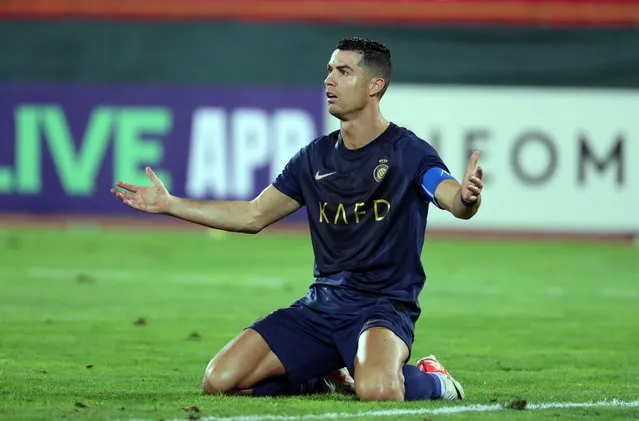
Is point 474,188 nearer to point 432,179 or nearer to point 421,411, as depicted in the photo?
point 432,179

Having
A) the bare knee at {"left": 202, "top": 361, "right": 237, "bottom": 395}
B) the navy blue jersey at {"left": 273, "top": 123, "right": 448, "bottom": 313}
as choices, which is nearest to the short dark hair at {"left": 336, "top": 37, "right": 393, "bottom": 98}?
the navy blue jersey at {"left": 273, "top": 123, "right": 448, "bottom": 313}

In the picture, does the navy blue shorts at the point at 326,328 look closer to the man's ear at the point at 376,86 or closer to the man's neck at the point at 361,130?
the man's neck at the point at 361,130

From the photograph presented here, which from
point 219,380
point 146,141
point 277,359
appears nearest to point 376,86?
point 277,359

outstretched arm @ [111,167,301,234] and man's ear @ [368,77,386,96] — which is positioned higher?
man's ear @ [368,77,386,96]

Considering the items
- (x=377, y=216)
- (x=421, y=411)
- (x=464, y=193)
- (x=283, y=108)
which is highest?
(x=283, y=108)

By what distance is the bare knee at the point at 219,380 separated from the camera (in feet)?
23.5

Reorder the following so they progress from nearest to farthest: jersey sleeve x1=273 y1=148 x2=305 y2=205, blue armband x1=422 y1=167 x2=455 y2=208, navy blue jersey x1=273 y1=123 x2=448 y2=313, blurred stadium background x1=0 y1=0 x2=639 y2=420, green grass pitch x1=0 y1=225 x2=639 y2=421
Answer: green grass pitch x1=0 y1=225 x2=639 y2=421 < blue armband x1=422 y1=167 x2=455 y2=208 < navy blue jersey x1=273 y1=123 x2=448 y2=313 < jersey sleeve x1=273 y1=148 x2=305 y2=205 < blurred stadium background x1=0 y1=0 x2=639 y2=420

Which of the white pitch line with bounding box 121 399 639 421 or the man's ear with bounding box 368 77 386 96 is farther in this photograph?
the man's ear with bounding box 368 77 386 96

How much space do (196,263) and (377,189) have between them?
317 inches

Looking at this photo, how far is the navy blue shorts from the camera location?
7.29m

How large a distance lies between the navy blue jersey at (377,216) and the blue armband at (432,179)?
58mm

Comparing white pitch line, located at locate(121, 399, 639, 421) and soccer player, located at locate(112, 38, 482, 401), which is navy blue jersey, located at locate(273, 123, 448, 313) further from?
white pitch line, located at locate(121, 399, 639, 421)

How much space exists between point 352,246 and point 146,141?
10.9 m

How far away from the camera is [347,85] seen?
749 cm
